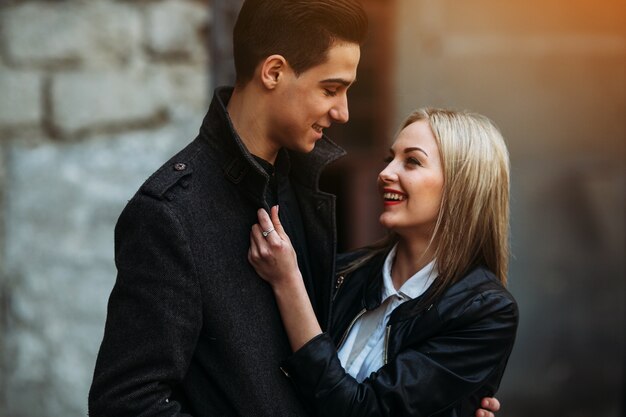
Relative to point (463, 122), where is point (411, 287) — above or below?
below

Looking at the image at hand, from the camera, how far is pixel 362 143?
196 inches

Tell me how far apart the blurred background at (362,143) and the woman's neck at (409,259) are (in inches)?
71.7

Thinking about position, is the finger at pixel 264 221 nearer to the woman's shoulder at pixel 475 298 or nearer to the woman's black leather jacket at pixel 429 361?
the woman's black leather jacket at pixel 429 361

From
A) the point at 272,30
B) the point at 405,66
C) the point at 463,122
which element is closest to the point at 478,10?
the point at 405,66

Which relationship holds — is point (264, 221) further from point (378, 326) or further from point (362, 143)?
point (362, 143)

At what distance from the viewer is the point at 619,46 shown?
5215mm

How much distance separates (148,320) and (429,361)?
2.27 feet

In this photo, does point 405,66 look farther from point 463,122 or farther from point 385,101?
point 463,122

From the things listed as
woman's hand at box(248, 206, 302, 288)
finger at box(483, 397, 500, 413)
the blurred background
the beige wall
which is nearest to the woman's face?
woman's hand at box(248, 206, 302, 288)

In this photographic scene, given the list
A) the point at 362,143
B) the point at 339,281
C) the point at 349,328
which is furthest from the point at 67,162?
the point at 349,328

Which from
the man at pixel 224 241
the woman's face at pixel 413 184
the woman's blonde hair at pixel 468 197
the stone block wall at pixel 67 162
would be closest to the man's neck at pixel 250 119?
the man at pixel 224 241

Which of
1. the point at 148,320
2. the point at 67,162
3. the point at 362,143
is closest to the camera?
the point at 148,320

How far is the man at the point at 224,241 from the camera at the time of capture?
2098 millimetres

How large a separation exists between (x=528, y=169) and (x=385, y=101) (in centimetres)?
90
